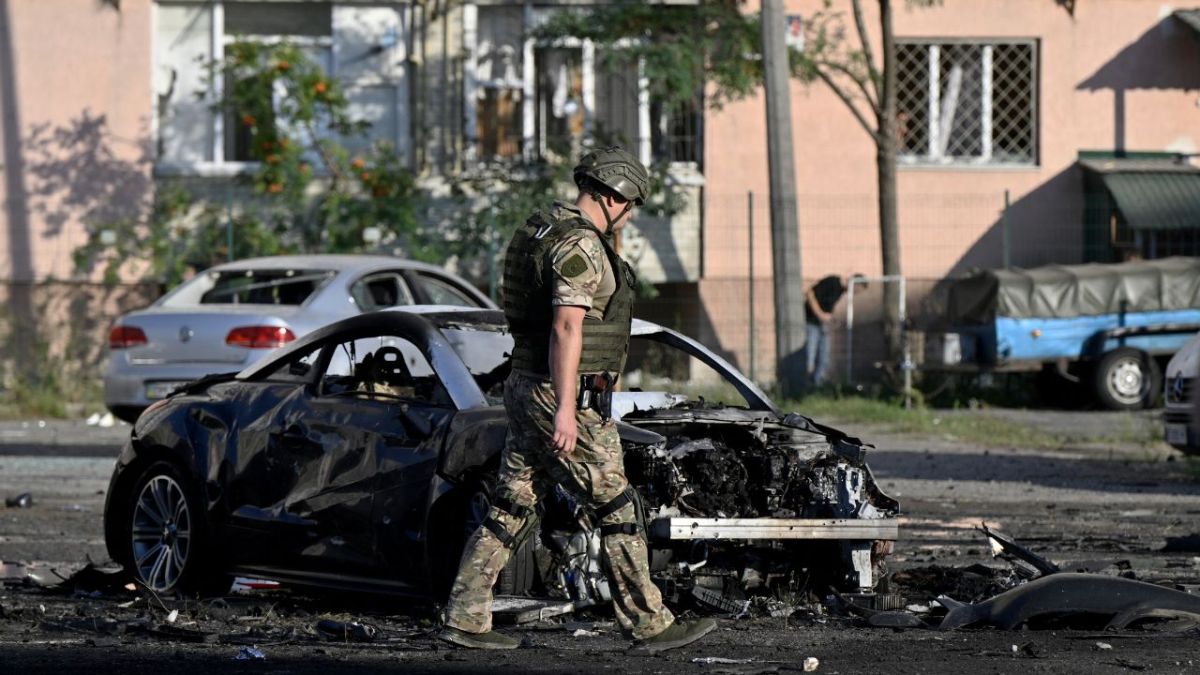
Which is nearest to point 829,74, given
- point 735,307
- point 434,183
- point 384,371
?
point 735,307

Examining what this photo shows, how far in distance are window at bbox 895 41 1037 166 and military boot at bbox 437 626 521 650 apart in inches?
754

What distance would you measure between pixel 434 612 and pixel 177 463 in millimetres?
1645

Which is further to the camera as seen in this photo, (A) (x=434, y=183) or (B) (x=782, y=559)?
(A) (x=434, y=183)

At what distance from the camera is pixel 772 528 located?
7.61 m

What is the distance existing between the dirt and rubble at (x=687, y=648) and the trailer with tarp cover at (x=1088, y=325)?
9448 mm

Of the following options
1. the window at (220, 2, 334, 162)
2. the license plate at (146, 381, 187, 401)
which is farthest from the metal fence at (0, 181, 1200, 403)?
the license plate at (146, 381, 187, 401)

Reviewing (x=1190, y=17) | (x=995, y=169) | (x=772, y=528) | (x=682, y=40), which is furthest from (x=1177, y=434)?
(x=1190, y=17)

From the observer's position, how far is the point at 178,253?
24.0 metres

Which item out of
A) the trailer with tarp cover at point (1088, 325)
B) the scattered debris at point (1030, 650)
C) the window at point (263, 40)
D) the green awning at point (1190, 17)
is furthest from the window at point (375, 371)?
the green awning at point (1190, 17)

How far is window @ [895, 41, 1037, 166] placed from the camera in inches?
998

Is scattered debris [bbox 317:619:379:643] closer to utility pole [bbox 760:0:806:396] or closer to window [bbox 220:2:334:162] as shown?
utility pole [bbox 760:0:806:396]

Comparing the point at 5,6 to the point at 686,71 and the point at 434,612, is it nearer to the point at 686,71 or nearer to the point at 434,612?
the point at 686,71

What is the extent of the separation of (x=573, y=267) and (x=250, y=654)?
1.81 metres

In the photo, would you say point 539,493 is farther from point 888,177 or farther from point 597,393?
point 888,177
